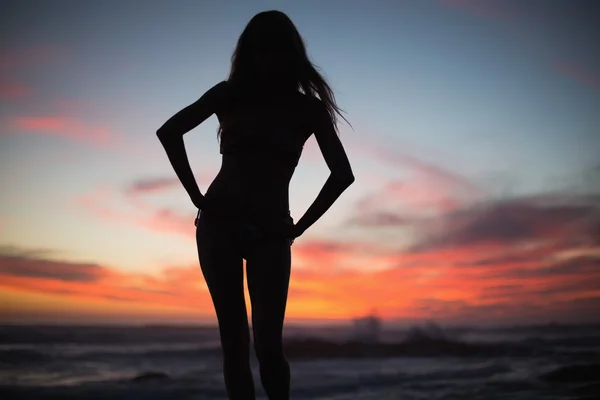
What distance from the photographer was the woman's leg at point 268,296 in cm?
195

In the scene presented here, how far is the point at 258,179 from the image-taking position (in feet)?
6.52

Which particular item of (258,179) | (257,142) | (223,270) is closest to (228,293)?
(223,270)

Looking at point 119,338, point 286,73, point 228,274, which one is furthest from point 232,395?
point 119,338

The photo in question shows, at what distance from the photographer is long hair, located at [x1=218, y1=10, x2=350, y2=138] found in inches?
79.0

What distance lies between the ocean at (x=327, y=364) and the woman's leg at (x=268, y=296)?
15.3 ft

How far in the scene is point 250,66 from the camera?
2.06 metres

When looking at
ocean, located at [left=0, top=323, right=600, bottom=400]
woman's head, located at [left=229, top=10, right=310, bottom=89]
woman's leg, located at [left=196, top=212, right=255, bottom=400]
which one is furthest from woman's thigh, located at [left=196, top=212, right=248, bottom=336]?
ocean, located at [left=0, top=323, right=600, bottom=400]

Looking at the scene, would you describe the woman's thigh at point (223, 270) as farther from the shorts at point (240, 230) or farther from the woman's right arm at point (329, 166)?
the woman's right arm at point (329, 166)

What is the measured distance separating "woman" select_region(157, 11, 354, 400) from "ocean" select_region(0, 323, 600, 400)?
470 cm

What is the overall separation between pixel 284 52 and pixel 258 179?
42cm

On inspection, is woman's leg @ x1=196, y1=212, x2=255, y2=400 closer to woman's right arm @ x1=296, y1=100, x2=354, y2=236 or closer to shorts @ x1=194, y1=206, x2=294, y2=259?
shorts @ x1=194, y1=206, x2=294, y2=259

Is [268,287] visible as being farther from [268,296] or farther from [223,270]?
[223,270]

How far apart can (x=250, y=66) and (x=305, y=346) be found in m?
12.9

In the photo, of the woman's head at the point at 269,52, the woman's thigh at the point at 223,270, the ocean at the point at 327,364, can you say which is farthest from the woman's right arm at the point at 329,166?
the ocean at the point at 327,364
